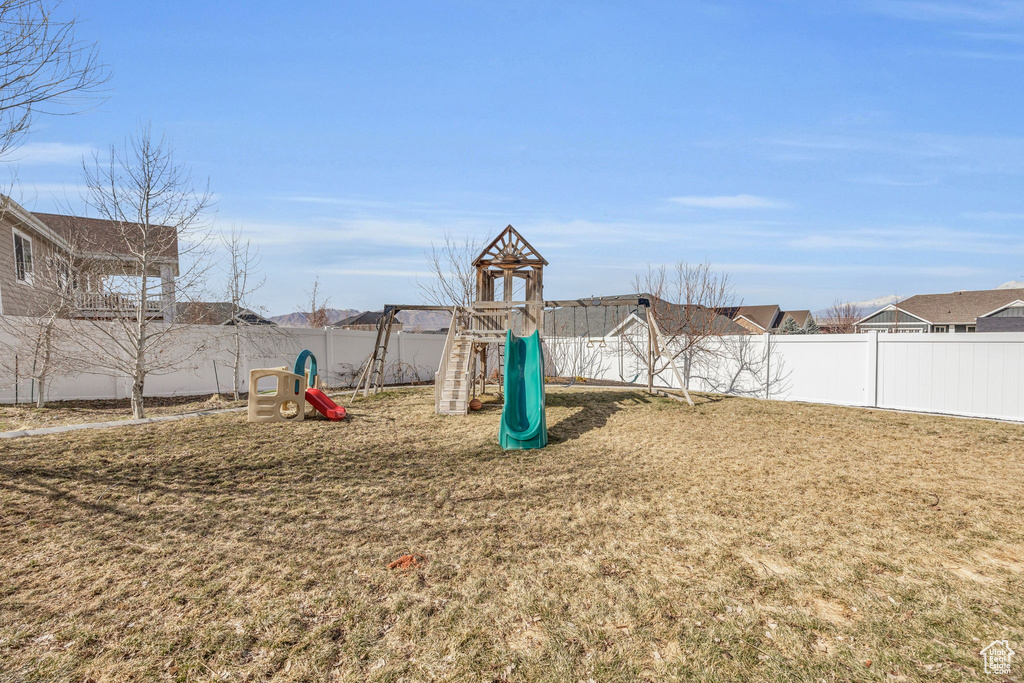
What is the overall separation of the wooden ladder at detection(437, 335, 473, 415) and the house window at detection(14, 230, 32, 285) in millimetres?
12190

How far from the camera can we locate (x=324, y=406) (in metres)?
10.9

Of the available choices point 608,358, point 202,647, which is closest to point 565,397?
point 608,358

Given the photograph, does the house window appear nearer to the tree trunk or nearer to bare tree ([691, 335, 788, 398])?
the tree trunk

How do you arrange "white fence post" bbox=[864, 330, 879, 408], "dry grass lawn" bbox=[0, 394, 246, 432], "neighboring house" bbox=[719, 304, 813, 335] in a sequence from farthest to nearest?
"neighboring house" bbox=[719, 304, 813, 335] < "white fence post" bbox=[864, 330, 879, 408] < "dry grass lawn" bbox=[0, 394, 246, 432]

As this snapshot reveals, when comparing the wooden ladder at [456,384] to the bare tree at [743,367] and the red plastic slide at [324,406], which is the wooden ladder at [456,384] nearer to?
the red plastic slide at [324,406]

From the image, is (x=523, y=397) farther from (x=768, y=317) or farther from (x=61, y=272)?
(x=768, y=317)

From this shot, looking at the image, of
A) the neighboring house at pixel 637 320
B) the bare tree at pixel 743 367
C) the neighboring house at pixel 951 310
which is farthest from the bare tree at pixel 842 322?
the bare tree at pixel 743 367

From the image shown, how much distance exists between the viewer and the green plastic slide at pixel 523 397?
8.51 metres

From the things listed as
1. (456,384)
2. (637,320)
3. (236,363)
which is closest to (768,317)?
(637,320)

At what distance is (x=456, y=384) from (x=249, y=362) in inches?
281

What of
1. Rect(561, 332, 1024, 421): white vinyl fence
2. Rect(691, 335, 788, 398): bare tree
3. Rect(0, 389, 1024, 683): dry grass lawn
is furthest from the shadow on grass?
Rect(561, 332, 1024, 421): white vinyl fence

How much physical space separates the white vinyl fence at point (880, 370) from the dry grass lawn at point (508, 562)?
286 cm

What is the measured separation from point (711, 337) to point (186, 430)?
1263 centimetres

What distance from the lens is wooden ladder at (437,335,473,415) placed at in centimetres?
1141
